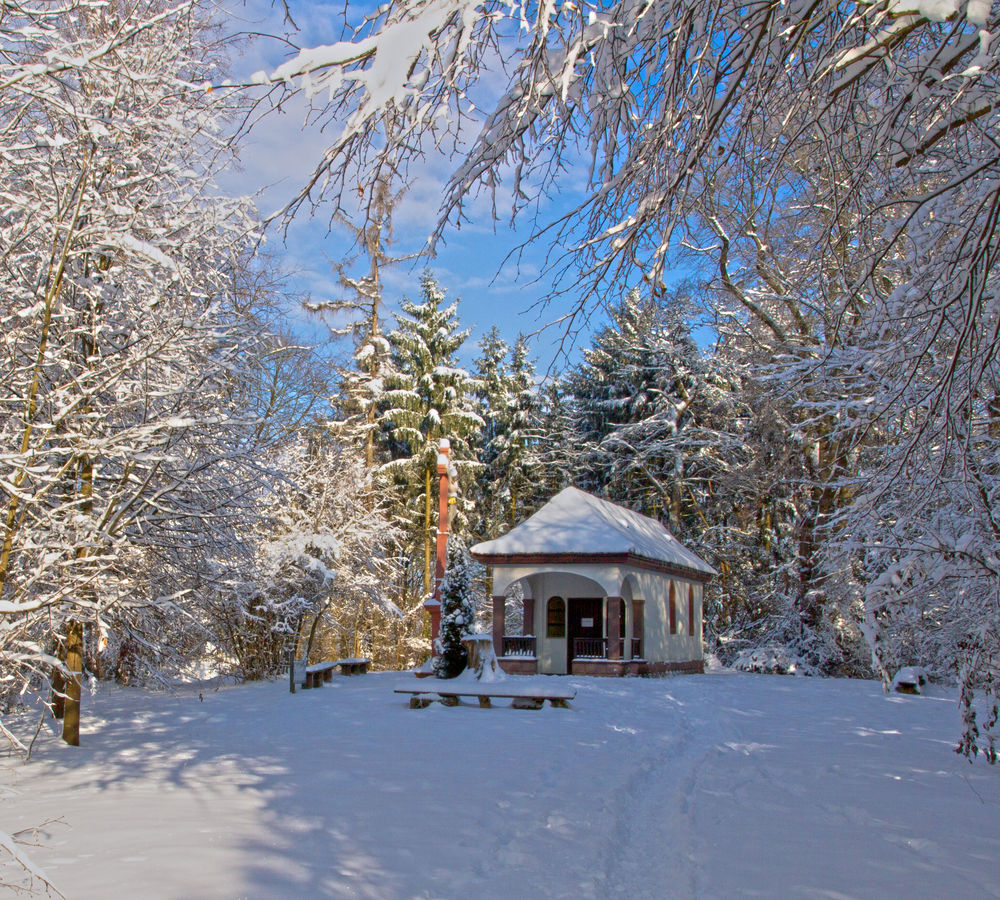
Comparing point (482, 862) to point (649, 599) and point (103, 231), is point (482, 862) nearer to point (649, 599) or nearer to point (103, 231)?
point (103, 231)

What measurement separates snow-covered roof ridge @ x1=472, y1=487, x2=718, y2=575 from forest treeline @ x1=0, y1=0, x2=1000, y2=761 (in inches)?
156

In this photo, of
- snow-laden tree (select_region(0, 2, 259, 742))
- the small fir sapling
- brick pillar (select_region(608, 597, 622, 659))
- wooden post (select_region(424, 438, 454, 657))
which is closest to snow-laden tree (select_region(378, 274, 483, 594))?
brick pillar (select_region(608, 597, 622, 659))

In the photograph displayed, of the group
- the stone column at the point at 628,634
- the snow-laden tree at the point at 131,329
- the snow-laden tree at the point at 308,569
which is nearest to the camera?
the snow-laden tree at the point at 131,329

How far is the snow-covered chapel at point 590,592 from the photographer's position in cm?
1927

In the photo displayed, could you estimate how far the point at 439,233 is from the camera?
441cm

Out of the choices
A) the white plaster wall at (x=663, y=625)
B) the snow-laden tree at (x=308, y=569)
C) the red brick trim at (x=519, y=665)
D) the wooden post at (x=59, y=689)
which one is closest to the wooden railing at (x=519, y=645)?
the red brick trim at (x=519, y=665)

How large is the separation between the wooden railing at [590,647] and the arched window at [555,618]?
629 mm

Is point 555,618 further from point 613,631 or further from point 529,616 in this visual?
point 613,631

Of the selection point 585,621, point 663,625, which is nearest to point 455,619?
point 585,621

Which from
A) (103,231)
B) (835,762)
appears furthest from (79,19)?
(835,762)

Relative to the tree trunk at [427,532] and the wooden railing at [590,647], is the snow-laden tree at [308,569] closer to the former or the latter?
the tree trunk at [427,532]

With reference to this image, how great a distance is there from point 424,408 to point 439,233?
27.5 meters

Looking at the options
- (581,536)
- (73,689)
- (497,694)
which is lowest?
(497,694)

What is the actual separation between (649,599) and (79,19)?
1681cm
